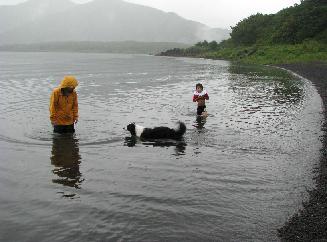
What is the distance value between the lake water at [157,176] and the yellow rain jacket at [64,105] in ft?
2.31

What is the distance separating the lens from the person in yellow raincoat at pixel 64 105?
12.7 meters

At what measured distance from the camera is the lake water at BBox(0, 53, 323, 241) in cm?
732

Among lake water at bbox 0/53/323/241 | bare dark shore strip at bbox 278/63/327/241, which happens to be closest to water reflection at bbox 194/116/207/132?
lake water at bbox 0/53/323/241

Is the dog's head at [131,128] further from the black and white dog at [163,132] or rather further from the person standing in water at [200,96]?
the person standing in water at [200,96]

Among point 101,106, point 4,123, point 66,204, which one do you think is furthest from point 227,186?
point 101,106

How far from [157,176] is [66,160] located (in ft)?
9.72

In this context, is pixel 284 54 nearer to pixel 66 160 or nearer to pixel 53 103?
pixel 53 103

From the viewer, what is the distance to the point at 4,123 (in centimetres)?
1692

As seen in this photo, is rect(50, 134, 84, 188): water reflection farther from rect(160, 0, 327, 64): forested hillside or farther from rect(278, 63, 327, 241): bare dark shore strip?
rect(160, 0, 327, 64): forested hillside

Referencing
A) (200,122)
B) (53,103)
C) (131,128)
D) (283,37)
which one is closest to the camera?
(53,103)

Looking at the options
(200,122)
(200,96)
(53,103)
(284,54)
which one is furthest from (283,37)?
(53,103)

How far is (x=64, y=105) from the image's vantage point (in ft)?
42.9

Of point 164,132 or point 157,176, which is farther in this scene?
point 164,132

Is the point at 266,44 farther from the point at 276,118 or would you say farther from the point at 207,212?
the point at 207,212
